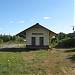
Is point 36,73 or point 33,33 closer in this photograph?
point 36,73

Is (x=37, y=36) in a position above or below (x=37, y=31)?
below

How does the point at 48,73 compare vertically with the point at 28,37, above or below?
below

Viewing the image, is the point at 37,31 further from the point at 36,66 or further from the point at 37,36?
the point at 36,66

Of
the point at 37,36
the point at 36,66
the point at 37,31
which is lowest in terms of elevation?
the point at 36,66

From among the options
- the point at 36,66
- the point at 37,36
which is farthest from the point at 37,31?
the point at 36,66

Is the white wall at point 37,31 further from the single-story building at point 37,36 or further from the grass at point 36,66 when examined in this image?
the grass at point 36,66

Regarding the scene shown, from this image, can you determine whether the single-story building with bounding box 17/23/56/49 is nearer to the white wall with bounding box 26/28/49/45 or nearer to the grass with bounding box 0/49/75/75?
the white wall with bounding box 26/28/49/45

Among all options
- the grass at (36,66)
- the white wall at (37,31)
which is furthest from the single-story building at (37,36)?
the grass at (36,66)

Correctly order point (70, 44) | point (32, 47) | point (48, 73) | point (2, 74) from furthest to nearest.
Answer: point (70, 44) < point (32, 47) < point (48, 73) < point (2, 74)

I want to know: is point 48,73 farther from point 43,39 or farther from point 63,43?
point 63,43

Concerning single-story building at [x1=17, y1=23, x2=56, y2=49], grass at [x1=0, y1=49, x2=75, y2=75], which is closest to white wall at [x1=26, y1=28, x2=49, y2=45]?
single-story building at [x1=17, y1=23, x2=56, y2=49]

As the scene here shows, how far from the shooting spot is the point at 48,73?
11.8 meters

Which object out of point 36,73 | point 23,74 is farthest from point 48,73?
point 23,74

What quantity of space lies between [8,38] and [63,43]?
53.5 metres
